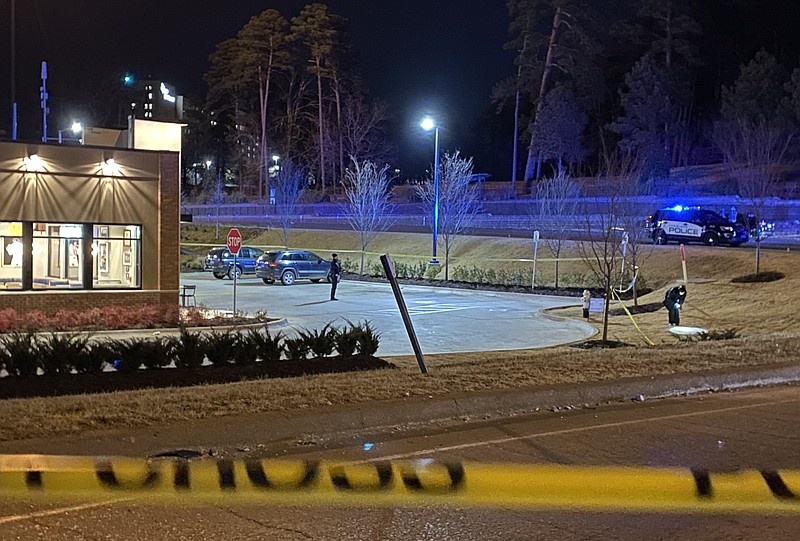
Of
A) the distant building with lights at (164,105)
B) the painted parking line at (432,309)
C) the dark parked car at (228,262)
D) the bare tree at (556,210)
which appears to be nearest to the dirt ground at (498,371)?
the painted parking line at (432,309)

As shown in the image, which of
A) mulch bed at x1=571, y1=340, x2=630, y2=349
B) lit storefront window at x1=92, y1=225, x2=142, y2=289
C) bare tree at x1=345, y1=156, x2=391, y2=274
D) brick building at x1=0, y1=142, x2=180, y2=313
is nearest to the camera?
mulch bed at x1=571, y1=340, x2=630, y2=349

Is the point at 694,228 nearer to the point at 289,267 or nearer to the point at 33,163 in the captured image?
the point at 289,267

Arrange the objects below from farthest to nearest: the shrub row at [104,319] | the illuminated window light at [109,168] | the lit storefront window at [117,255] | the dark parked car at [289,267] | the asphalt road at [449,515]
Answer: the dark parked car at [289,267] < the lit storefront window at [117,255] < the illuminated window light at [109,168] < the shrub row at [104,319] < the asphalt road at [449,515]

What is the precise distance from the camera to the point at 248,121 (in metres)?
82.0

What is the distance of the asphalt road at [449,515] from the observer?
204 inches

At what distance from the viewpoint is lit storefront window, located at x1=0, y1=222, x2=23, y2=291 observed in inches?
786

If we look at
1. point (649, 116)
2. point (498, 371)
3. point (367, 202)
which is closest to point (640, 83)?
point (649, 116)

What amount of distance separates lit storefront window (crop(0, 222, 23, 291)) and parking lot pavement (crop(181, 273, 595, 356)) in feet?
20.4

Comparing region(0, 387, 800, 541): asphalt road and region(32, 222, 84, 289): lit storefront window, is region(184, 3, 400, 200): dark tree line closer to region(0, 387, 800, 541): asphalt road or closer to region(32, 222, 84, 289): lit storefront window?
region(32, 222, 84, 289): lit storefront window

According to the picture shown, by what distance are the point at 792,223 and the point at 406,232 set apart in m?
22.5

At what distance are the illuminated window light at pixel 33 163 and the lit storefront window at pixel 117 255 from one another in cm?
199

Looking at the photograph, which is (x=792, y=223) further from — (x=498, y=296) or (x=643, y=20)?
(x=643, y=20)

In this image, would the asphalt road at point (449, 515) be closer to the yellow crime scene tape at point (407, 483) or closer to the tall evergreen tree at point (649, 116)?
the yellow crime scene tape at point (407, 483)

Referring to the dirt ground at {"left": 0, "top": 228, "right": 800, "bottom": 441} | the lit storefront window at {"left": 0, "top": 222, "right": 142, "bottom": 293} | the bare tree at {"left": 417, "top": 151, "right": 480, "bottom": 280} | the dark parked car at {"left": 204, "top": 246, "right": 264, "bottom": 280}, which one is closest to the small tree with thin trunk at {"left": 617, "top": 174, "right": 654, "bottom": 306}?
the dirt ground at {"left": 0, "top": 228, "right": 800, "bottom": 441}
